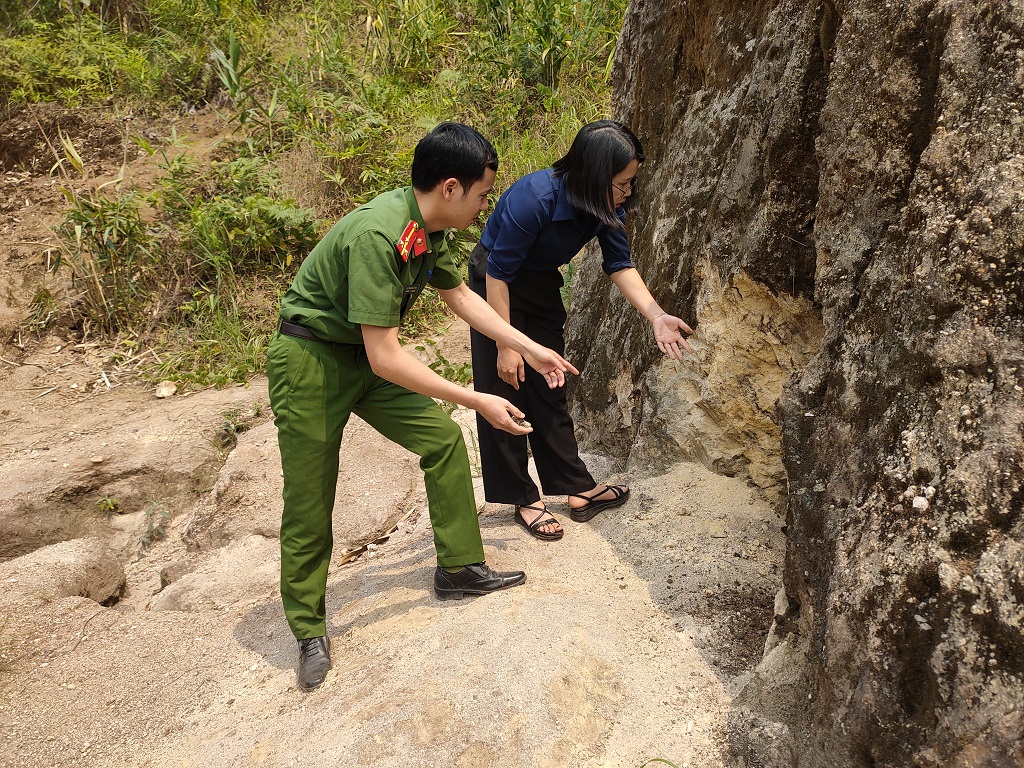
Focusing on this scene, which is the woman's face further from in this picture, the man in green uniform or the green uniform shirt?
the green uniform shirt

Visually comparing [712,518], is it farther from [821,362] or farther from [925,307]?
[925,307]

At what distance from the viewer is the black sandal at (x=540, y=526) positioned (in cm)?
322

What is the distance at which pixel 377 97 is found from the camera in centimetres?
760

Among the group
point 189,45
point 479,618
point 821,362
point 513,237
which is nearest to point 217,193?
point 189,45

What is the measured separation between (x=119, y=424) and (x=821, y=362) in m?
5.10

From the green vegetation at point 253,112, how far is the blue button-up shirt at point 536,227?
2.91 metres

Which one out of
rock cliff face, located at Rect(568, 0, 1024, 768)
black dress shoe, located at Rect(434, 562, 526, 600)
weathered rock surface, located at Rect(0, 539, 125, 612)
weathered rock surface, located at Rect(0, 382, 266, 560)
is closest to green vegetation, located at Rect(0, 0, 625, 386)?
weathered rock surface, located at Rect(0, 382, 266, 560)

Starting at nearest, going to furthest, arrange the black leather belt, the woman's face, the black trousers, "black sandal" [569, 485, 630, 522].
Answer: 1. the black leather belt
2. the woman's face
3. the black trousers
4. "black sandal" [569, 485, 630, 522]

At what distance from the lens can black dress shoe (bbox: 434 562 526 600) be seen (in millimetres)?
2906

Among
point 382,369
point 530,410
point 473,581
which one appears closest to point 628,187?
point 530,410

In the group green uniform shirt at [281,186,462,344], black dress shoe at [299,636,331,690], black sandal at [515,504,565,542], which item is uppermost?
green uniform shirt at [281,186,462,344]

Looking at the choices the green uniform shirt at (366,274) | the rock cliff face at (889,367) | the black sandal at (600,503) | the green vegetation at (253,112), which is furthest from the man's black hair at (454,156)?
the green vegetation at (253,112)

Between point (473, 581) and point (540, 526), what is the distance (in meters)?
0.44

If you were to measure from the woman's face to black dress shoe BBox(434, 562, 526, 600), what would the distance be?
1.32 m
